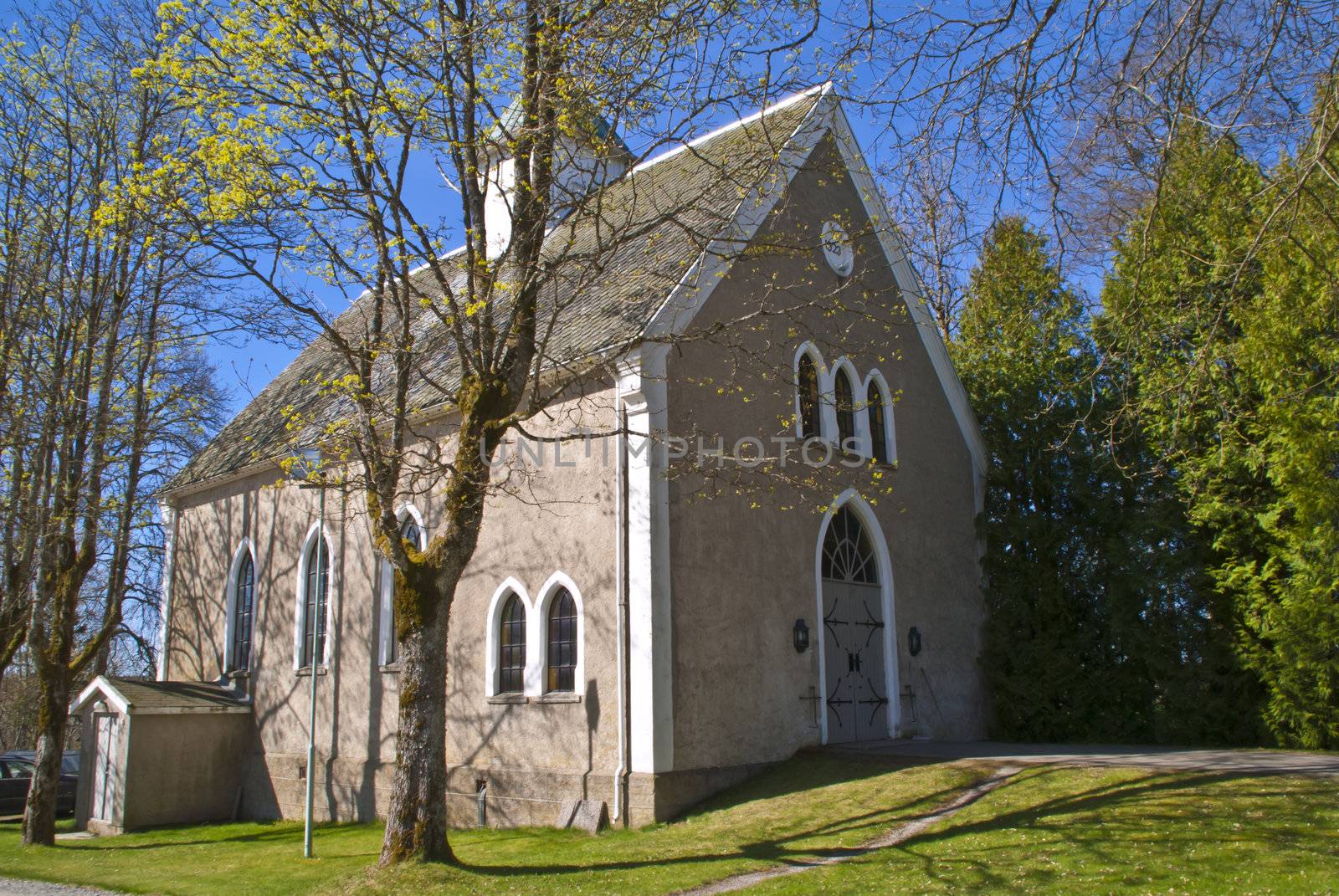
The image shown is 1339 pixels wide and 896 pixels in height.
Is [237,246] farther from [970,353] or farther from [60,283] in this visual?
[970,353]

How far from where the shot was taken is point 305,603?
1811cm

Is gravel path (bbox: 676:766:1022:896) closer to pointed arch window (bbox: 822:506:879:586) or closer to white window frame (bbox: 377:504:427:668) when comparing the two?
pointed arch window (bbox: 822:506:879:586)

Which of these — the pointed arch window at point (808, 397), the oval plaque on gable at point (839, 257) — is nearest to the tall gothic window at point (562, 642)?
the pointed arch window at point (808, 397)

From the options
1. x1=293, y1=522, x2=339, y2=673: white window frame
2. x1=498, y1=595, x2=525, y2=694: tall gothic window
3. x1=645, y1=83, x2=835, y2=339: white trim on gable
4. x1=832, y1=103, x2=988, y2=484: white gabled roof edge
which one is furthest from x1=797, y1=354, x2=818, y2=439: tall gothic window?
x1=293, y1=522, x2=339, y2=673: white window frame

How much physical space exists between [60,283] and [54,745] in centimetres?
→ 694

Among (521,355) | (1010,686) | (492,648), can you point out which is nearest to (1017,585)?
(1010,686)

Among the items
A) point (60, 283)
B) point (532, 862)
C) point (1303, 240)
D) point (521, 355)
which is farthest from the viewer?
point (60, 283)

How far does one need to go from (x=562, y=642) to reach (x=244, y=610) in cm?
930

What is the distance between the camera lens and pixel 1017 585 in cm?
1794

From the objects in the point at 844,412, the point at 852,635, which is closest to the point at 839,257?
the point at 844,412

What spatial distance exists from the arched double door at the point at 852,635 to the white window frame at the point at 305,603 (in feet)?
26.3

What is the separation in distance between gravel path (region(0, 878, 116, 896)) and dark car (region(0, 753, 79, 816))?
30.0ft

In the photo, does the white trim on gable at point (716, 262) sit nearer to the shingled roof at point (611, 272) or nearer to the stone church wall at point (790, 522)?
the shingled roof at point (611, 272)

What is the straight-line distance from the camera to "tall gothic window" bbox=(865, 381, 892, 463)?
55.4 ft
